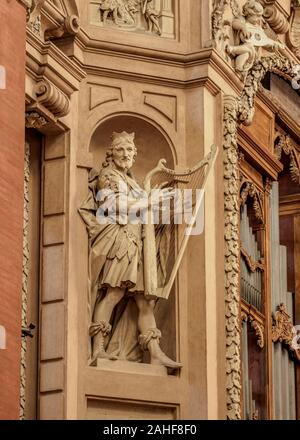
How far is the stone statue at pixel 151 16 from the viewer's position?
71.9 feet

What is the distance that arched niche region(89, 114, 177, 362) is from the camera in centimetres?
2119

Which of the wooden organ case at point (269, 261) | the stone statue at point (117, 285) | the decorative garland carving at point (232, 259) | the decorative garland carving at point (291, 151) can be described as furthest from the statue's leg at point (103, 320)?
the decorative garland carving at point (291, 151)

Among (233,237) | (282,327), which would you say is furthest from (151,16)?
(282,327)

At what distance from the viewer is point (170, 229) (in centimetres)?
2123

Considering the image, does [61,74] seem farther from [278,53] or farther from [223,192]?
[278,53]

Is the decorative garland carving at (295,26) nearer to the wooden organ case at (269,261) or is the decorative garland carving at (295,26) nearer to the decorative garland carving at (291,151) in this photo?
the wooden organ case at (269,261)

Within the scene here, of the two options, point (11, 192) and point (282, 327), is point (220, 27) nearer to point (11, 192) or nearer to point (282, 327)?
point (282, 327)

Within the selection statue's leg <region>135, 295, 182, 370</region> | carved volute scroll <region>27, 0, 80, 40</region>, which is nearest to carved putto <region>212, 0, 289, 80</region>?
carved volute scroll <region>27, 0, 80, 40</region>

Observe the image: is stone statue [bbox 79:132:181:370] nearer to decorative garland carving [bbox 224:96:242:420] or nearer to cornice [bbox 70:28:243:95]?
decorative garland carving [bbox 224:96:242:420]

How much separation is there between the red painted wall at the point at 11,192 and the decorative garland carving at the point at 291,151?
5.47 metres

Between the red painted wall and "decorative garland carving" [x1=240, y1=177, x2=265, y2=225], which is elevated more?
"decorative garland carving" [x1=240, y1=177, x2=265, y2=225]

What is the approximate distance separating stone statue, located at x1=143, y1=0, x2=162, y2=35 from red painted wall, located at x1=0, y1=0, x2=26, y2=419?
8.82 feet

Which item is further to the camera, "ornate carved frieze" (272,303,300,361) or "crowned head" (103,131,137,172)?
"ornate carved frieze" (272,303,300,361)

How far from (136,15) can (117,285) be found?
2918 millimetres
